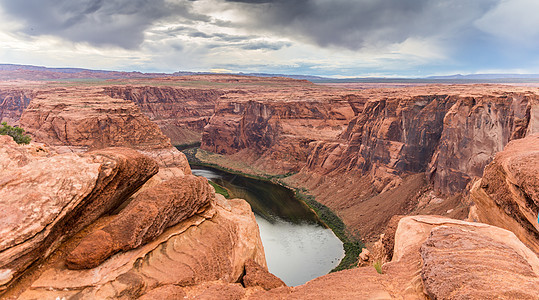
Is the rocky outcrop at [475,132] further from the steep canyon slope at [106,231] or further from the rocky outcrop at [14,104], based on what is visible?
the rocky outcrop at [14,104]

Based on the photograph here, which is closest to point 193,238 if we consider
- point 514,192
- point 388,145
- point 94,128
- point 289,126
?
point 514,192

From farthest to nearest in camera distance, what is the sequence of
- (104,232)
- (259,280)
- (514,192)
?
1. (514,192)
2. (259,280)
3. (104,232)

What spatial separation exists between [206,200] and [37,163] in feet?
20.6

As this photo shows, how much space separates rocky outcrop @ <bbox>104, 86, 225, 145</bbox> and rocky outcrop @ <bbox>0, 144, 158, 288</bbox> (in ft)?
322

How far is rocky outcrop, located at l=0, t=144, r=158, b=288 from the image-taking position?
7719 mm

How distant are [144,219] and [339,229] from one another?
110 ft

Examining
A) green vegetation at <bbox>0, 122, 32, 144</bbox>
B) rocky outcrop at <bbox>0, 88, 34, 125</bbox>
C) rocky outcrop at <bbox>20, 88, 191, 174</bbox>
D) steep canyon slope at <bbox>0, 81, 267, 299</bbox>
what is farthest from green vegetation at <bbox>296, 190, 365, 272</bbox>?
rocky outcrop at <bbox>0, 88, 34, 125</bbox>

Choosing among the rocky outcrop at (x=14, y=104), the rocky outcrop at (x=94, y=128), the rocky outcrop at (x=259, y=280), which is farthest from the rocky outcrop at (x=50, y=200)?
the rocky outcrop at (x=14, y=104)

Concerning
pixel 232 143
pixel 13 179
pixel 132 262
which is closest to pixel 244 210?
pixel 132 262

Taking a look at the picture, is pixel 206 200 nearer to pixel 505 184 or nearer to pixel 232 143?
pixel 505 184

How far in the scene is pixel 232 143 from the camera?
87938 millimetres

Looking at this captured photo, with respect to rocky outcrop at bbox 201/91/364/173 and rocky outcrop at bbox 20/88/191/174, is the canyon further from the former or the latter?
rocky outcrop at bbox 201/91/364/173

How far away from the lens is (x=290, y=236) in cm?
3878

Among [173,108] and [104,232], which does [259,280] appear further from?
[173,108]
